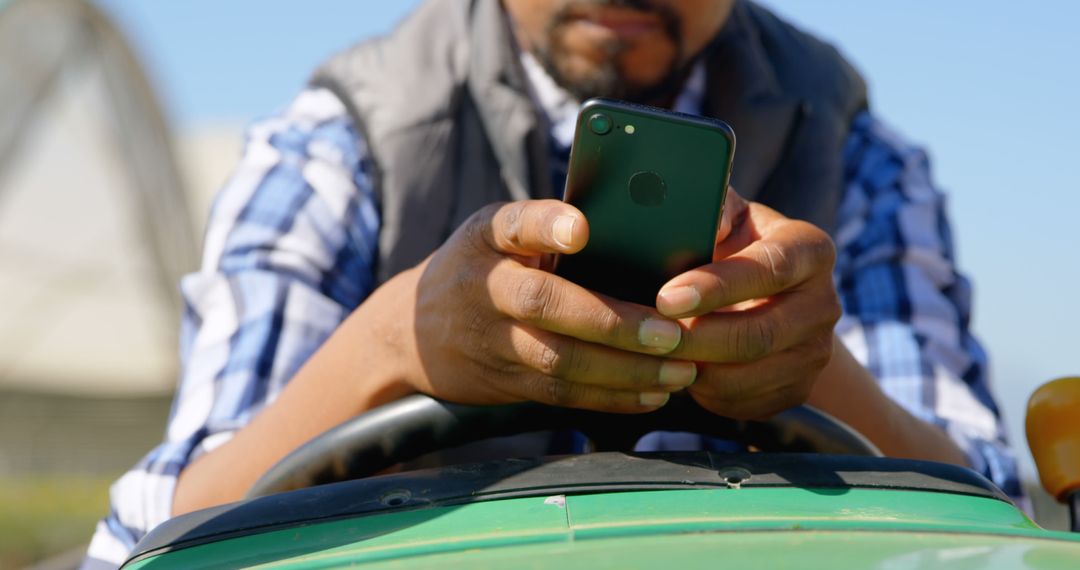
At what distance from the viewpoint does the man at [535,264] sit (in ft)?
3.12

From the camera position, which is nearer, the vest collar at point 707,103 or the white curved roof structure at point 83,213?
the vest collar at point 707,103

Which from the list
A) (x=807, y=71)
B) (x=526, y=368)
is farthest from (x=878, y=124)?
(x=526, y=368)

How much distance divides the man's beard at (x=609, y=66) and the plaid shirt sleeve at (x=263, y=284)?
319mm

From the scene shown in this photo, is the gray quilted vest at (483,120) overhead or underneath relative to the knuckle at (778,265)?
underneath

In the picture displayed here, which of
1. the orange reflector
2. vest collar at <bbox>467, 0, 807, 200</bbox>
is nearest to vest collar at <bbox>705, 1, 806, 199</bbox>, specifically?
vest collar at <bbox>467, 0, 807, 200</bbox>

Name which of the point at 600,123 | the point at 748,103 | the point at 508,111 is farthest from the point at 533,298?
the point at 748,103

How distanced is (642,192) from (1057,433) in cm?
48

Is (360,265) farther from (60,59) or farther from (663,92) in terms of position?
(60,59)

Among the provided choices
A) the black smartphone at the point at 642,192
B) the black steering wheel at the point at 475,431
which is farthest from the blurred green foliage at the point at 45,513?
the black smartphone at the point at 642,192

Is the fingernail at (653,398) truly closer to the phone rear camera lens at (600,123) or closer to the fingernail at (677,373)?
the fingernail at (677,373)

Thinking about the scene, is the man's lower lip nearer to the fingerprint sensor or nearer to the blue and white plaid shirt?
the blue and white plaid shirt

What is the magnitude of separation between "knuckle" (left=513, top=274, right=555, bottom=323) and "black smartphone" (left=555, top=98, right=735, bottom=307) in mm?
27

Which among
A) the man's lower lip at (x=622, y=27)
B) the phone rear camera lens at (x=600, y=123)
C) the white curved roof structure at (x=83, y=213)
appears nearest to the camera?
the phone rear camera lens at (x=600, y=123)

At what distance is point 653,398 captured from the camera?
0.95 metres
